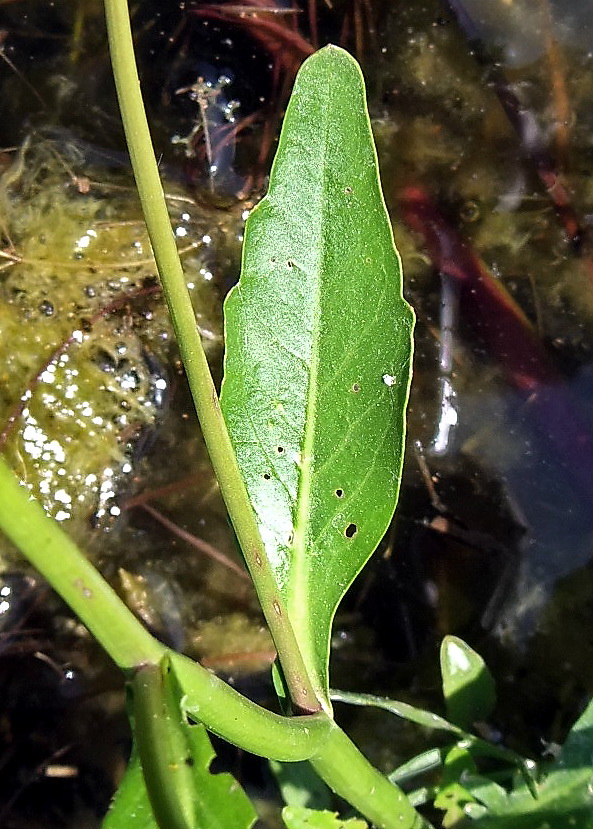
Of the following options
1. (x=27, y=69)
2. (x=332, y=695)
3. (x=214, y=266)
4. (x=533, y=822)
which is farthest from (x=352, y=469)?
(x=27, y=69)

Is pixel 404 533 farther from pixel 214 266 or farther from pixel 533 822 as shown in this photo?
pixel 214 266

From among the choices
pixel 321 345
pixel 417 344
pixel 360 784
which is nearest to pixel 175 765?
pixel 360 784

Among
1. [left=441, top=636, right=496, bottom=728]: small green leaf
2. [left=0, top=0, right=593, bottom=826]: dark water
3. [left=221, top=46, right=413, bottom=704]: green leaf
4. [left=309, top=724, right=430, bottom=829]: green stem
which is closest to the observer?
[left=309, top=724, right=430, bottom=829]: green stem

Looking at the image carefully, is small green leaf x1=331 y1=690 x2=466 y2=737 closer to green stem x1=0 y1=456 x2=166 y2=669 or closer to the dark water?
the dark water

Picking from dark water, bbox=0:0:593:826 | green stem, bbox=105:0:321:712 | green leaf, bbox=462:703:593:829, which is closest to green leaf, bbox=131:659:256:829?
green stem, bbox=105:0:321:712

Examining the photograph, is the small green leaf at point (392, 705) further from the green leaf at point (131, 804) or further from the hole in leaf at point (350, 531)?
the green leaf at point (131, 804)

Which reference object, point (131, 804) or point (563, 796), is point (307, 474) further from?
point (563, 796)
